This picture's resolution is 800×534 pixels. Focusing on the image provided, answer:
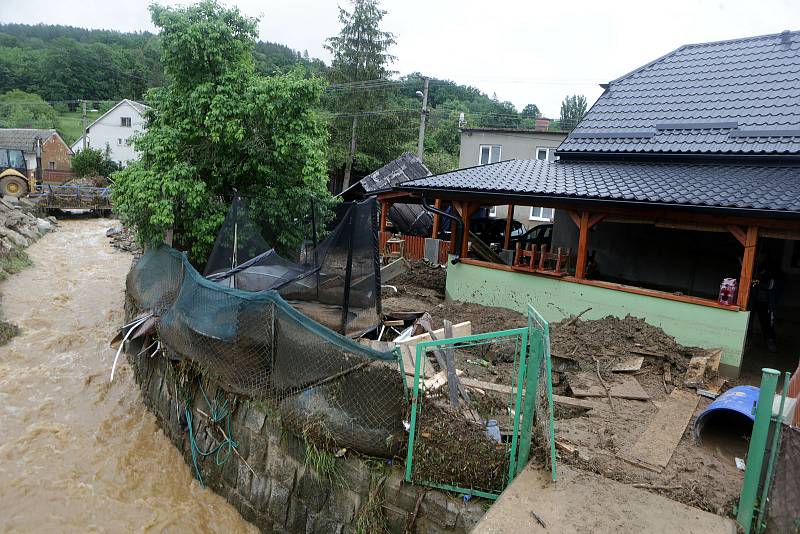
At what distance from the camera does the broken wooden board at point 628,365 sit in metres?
7.46

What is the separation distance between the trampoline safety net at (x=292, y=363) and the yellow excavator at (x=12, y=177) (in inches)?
957

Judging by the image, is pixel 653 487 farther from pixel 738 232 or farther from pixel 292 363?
pixel 738 232

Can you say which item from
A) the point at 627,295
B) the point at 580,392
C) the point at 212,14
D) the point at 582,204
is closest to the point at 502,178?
the point at 582,204

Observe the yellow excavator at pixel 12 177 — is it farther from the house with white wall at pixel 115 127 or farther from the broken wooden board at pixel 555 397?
the broken wooden board at pixel 555 397

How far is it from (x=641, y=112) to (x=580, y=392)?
25.5ft

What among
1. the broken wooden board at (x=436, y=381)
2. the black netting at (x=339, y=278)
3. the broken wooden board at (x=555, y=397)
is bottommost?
the broken wooden board at (x=555, y=397)

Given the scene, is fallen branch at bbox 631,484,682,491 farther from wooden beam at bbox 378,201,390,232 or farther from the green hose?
wooden beam at bbox 378,201,390,232

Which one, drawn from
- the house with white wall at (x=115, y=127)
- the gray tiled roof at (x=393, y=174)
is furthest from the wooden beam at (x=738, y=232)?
the house with white wall at (x=115, y=127)

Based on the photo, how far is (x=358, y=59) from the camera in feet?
92.2

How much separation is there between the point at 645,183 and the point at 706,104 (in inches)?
134

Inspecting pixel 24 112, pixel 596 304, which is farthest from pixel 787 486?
pixel 24 112

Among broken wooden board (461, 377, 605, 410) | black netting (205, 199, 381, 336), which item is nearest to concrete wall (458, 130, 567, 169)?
black netting (205, 199, 381, 336)

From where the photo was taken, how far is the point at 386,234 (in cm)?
1598

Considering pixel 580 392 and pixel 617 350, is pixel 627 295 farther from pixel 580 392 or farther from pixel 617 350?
pixel 580 392
